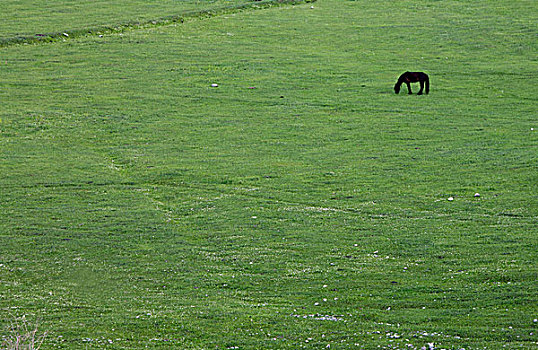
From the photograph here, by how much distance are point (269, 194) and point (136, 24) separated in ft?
77.0

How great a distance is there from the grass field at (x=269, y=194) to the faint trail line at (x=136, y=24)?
87 centimetres

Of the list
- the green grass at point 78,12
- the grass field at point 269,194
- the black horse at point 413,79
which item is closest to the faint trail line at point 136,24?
the green grass at point 78,12

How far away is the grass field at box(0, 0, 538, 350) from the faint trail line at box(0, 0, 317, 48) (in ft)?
2.86

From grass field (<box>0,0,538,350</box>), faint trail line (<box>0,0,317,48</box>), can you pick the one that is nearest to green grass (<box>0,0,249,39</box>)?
faint trail line (<box>0,0,317,48</box>)

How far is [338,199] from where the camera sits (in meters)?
15.4

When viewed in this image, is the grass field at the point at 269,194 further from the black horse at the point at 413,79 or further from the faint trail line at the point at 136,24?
the faint trail line at the point at 136,24

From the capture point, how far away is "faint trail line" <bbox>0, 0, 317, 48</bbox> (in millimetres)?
32906

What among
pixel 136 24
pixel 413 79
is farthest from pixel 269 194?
pixel 136 24

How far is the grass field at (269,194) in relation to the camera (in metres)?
10.0

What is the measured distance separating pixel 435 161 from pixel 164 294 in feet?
31.9

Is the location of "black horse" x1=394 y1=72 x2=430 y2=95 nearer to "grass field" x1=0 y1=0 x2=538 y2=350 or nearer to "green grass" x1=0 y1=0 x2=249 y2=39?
"grass field" x1=0 y1=0 x2=538 y2=350

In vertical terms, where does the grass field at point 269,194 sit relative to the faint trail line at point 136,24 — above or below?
below

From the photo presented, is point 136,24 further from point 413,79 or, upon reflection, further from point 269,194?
point 269,194

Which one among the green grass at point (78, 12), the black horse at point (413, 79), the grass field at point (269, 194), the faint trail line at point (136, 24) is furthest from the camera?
the green grass at point (78, 12)
